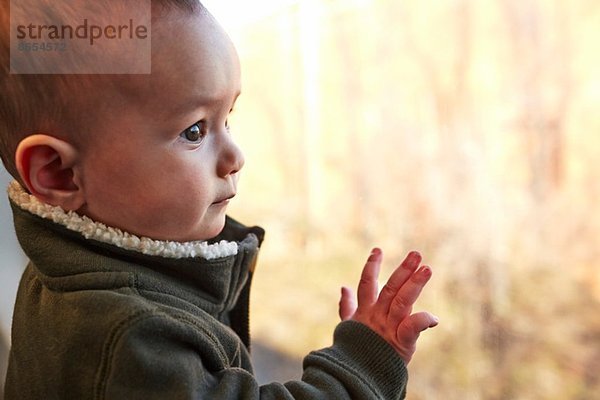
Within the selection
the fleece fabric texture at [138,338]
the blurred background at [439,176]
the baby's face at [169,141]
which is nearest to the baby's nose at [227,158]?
the baby's face at [169,141]

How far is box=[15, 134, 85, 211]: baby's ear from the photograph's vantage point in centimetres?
66

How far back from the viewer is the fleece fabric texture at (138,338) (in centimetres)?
61

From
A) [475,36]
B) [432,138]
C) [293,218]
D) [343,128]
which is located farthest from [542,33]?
[293,218]

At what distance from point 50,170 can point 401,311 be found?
401mm

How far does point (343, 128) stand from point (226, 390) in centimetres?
58

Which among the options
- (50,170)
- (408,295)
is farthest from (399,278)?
(50,170)

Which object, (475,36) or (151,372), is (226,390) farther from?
(475,36)

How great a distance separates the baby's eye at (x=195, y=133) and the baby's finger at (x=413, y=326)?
0.30 metres

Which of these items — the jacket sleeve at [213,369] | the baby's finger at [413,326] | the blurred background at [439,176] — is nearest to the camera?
the jacket sleeve at [213,369]

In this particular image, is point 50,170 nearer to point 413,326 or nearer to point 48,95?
point 48,95

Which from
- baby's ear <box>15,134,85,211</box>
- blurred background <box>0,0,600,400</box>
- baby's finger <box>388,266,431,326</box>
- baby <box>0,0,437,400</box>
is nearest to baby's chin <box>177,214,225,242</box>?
baby <box>0,0,437,400</box>

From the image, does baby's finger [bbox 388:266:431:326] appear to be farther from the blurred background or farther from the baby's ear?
the baby's ear

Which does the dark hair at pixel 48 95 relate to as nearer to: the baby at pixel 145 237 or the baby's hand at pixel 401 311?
the baby at pixel 145 237

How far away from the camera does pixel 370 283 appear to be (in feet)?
2.59
